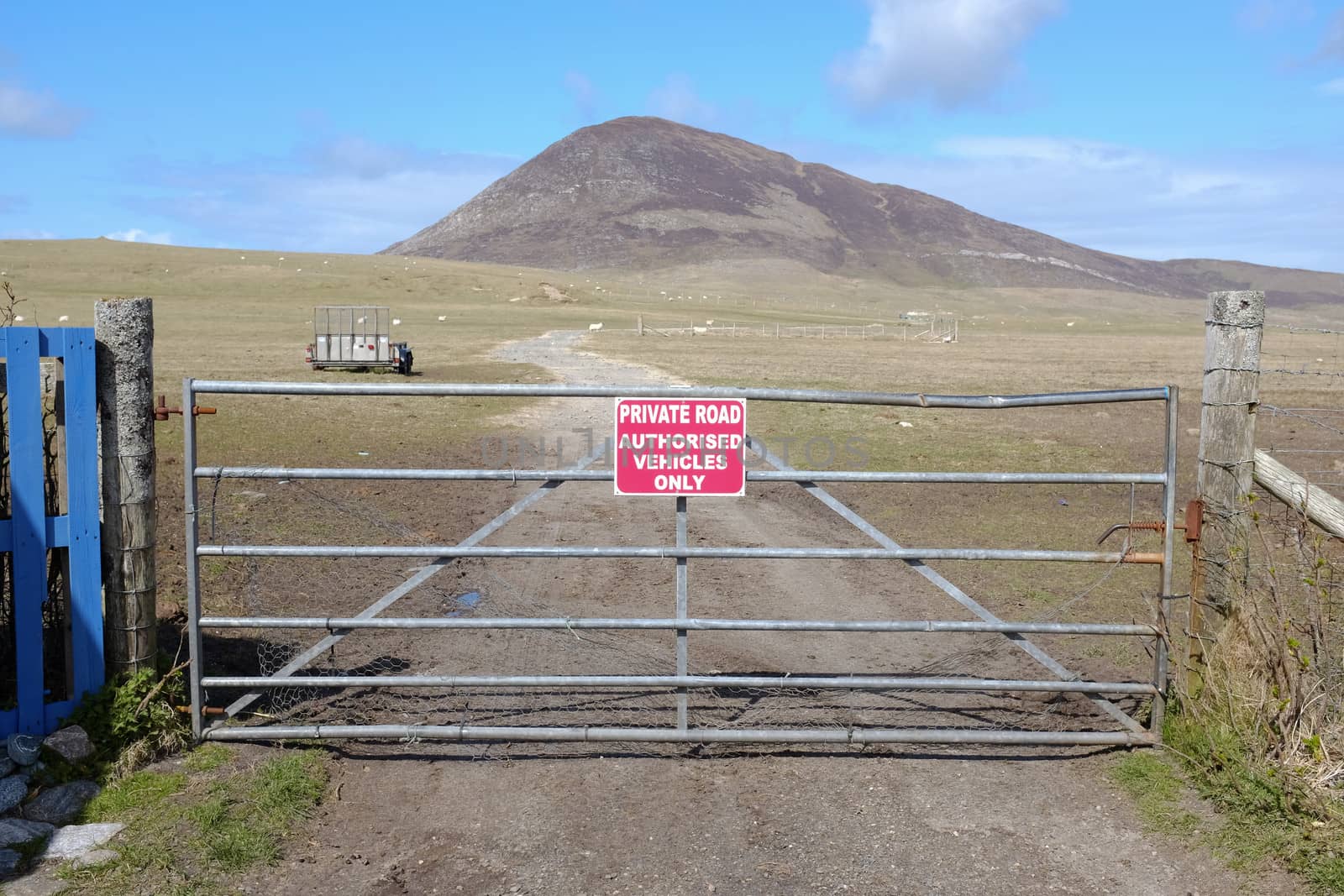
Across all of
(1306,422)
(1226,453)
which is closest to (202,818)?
(1226,453)

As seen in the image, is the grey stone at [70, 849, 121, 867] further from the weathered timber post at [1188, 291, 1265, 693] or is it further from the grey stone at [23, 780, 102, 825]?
the weathered timber post at [1188, 291, 1265, 693]

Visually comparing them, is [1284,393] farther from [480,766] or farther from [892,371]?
[480,766]

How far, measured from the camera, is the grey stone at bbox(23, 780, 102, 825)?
4.61 m

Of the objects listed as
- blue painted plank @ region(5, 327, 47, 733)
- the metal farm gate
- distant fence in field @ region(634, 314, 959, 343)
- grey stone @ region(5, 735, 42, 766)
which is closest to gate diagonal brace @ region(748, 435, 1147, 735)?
the metal farm gate

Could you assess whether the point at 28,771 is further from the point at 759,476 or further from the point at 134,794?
the point at 759,476

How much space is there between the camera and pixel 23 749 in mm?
4832

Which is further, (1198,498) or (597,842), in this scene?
(1198,498)

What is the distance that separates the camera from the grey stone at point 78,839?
170 inches

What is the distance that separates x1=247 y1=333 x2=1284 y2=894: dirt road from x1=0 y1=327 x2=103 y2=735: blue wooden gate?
1.29 m

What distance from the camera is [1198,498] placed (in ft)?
18.0

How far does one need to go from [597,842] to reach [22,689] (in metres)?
2.71

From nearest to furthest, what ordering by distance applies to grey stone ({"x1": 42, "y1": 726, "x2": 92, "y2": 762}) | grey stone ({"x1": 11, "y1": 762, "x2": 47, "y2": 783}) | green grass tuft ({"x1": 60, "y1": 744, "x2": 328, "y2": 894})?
green grass tuft ({"x1": 60, "y1": 744, "x2": 328, "y2": 894}) → grey stone ({"x1": 11, "y1": 762, "x2": 47, "y2": 783}) → grey stone ({"x1": 42, "y1": 726, "x2": 92, "y2": 762})

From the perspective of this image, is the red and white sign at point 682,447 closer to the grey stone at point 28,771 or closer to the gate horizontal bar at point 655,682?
the gate horizontal bar at point 655,682

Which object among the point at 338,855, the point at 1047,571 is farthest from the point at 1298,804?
the point at 1047,571
